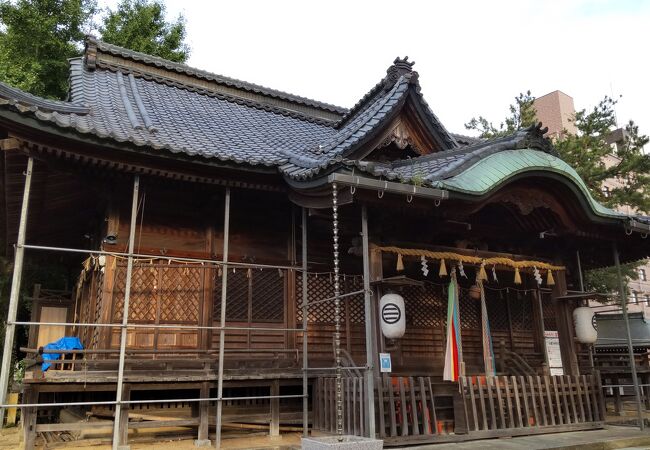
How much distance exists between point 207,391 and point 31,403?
278cm

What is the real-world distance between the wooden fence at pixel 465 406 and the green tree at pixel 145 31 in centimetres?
2401

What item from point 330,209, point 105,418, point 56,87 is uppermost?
point 56,87

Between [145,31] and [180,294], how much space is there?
23.1 m

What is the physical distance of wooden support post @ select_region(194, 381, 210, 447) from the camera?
8978 mm

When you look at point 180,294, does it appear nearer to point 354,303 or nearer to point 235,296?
point 235,296

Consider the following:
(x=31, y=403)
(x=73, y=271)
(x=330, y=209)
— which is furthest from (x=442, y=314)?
(x=73, y=271)

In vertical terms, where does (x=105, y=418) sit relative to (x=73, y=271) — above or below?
below

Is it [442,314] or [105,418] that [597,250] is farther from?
[105,418]

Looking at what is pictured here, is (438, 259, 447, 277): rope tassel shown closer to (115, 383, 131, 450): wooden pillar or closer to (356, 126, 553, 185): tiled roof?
(356, 126, 553, 185): tiled roof

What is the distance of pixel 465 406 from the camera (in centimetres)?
904

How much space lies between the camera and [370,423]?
773 centimetres

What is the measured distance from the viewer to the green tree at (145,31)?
27.2 metres

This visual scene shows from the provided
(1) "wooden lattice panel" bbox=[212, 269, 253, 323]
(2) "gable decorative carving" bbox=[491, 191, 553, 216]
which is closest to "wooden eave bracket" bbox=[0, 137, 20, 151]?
(1) "wooden lattice panel" bbox=[212, 269, 253, 323]

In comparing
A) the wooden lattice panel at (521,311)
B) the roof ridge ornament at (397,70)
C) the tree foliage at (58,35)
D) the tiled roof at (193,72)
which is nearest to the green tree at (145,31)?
the tree foliage at (58,35)
